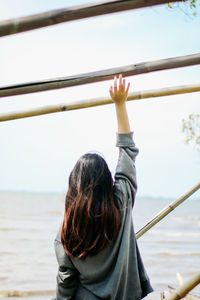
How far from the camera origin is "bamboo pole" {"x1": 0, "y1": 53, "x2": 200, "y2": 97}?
1677 mm

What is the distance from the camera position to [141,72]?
1.78 metres

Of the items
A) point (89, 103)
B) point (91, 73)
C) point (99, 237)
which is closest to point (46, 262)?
point (89, 103)

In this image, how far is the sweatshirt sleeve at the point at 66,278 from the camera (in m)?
1.71

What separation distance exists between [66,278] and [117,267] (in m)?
0.23

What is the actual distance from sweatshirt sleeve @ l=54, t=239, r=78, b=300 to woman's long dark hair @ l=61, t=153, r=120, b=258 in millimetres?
50

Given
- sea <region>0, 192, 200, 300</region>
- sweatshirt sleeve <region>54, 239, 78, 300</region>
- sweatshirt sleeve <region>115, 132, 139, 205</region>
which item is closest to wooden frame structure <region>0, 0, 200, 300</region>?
sweatshirt sleeve <region>115, 132, 139, 205</region>

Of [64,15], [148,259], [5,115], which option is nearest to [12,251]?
[148,259]

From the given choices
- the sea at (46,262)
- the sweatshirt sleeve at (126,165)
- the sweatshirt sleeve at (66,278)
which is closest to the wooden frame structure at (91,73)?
the sweatshirt sleeve at (126,165)

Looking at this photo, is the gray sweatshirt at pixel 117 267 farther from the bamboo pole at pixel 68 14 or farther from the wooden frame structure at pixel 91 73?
the bamboo pole at pixel 68 14

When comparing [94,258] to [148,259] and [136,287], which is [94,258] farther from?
[148,259]

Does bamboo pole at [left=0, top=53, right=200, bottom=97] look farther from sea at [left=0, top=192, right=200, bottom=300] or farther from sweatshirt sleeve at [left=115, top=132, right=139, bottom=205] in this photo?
sea at [left=0, top=192, right=200, bottom=300]

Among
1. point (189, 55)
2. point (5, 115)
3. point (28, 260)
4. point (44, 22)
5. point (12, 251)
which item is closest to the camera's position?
point (44, 22)

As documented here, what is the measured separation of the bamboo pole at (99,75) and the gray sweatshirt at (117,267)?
0.31 m

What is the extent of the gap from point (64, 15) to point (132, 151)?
69 centimetres
